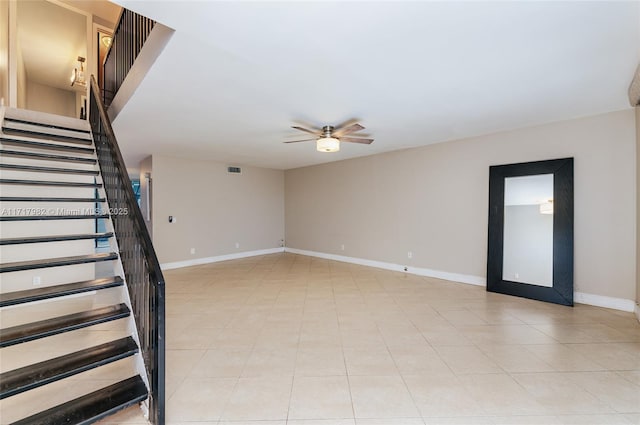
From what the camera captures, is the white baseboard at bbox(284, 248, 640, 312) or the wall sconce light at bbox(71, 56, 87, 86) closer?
the white baseboard at bbox(284, 248, 640, 312)

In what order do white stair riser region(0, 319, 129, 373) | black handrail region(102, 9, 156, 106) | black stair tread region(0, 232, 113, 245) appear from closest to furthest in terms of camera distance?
black stair tread region(0, 232, 113, 245), white stair riser region(0, 319, 129, 373), black handrail region(102, 9, 156, 106)

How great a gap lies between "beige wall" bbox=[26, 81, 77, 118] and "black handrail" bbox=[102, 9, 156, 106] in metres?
3.84

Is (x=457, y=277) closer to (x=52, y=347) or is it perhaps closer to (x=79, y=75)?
(x=52, y=347)

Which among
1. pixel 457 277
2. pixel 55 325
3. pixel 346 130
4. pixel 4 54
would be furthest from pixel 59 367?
pixel 4 54

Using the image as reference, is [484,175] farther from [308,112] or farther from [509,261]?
[308,112]

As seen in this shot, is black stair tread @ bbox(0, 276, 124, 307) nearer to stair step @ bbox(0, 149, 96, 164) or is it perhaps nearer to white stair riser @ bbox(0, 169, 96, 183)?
stair step @ bbox(0, 149, 96, 164)

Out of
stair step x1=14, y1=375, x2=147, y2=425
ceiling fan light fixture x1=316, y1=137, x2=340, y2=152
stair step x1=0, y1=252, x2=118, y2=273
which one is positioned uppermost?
ceiling fan light fixture x1=316, y1=137, x2=340, y2=152

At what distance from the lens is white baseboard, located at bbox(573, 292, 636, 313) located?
12.0 ft

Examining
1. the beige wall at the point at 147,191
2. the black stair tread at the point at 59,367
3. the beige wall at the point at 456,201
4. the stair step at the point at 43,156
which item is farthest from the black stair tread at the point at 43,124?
the beige wall at the point at 456,201

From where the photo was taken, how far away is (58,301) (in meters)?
4.06

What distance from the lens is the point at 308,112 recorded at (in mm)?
3656

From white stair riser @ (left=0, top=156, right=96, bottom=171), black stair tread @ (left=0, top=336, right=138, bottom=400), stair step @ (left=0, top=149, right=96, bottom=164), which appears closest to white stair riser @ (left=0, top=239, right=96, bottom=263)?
white stair riser @ (left=0, top=156, right=96, bottom=171)

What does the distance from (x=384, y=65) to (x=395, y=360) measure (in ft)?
8.55

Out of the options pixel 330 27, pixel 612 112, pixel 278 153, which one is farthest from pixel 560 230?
pixel 278 153
